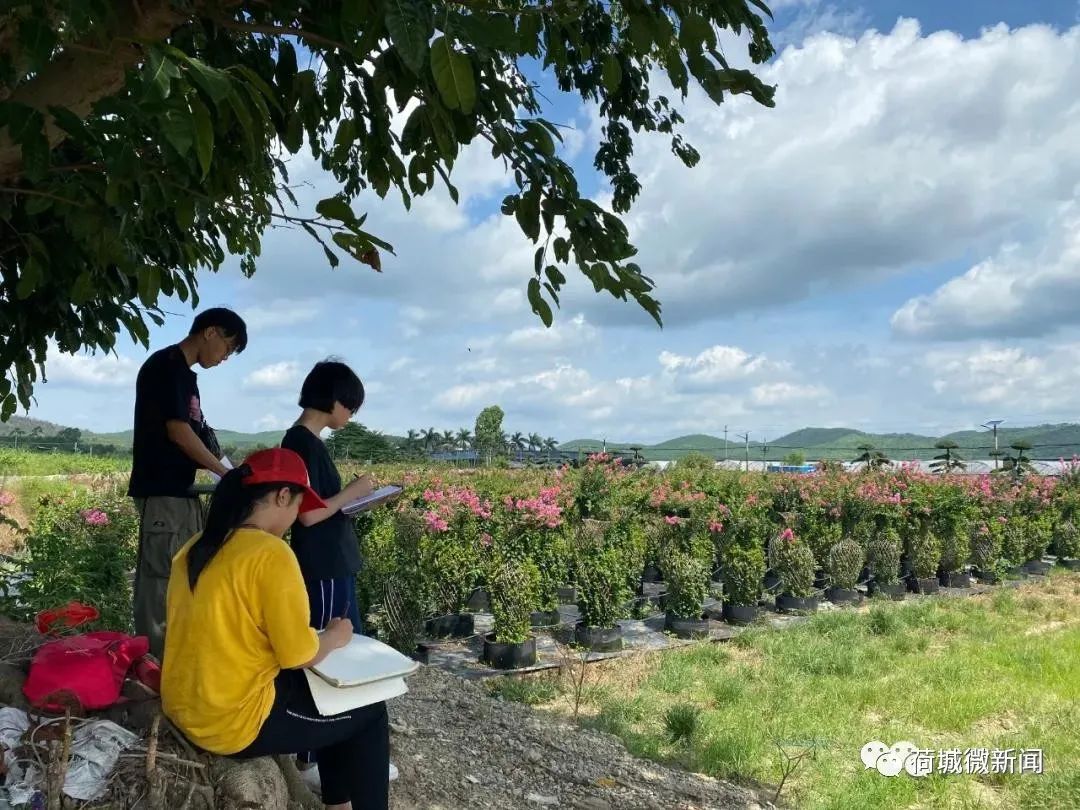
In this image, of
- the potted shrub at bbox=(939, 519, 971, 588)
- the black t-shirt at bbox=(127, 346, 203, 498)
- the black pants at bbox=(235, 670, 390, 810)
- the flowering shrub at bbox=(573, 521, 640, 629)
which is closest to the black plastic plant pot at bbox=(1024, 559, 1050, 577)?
the potted shrub at bbox=(939, 519, 971, 588)

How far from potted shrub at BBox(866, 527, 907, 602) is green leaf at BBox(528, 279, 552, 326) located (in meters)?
8.16

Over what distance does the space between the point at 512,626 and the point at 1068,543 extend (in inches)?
371

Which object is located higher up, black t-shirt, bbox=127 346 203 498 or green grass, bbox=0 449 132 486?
black t-shirt, bbox=127 346 203 498

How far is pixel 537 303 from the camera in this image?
2.02 metres

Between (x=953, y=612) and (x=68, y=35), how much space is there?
8.01m

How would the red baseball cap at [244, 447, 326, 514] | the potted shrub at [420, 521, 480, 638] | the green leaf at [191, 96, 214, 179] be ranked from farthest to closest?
1. the potted shrub at [420, 521, 480, 638]
2. the red baseball cap at [244, 447, 326, 514]
3. the green leaf at [191, 96, 214, 179]

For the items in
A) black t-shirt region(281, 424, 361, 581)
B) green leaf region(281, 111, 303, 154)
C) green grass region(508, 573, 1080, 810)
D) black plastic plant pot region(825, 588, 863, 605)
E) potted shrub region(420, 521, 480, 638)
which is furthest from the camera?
black plastic plant pot region(825, 588, 863, 605)

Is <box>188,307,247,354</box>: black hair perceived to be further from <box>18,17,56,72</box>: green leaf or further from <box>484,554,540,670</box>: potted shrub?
<box>484,554,540,670</box>: potted shrub

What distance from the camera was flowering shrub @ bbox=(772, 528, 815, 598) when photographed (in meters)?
8.10

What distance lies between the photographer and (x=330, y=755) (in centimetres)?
225

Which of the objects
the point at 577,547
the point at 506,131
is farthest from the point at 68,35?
the point at 577,547

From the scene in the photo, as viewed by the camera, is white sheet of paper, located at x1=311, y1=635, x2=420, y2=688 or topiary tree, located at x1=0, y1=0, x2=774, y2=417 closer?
topiary tree, located at x1=0, y1=0, x2=774, y2=417

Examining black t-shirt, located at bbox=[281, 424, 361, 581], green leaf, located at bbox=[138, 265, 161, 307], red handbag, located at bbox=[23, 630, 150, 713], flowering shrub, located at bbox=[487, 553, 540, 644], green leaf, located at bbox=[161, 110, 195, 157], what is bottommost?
flowering shrub, located at bbox=[487, 553, 540, 644]

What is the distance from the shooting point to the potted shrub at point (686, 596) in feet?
22.7
